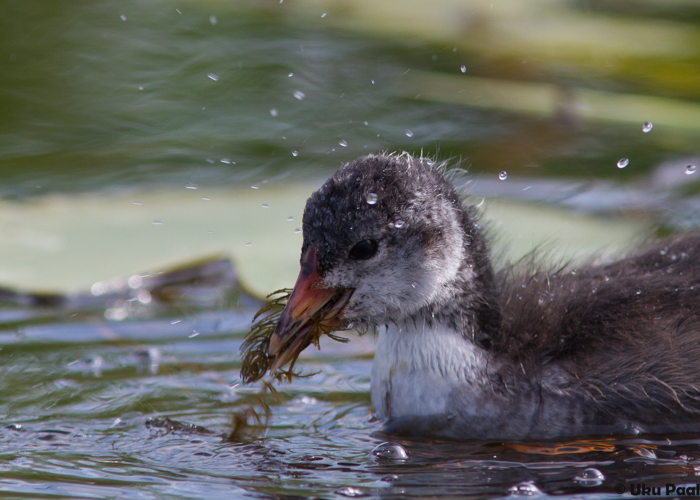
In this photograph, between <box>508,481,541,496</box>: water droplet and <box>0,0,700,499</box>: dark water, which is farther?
<box>0,0,700,499</box>: dark water

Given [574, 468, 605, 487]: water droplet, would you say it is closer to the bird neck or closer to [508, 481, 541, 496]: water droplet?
[508, 481, 541, 496]: water droplet

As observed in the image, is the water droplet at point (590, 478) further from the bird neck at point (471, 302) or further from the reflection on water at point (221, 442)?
the bird neck at point (471, 302)

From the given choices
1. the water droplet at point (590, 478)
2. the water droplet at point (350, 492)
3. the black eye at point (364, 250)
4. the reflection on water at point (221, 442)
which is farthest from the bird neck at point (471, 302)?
the water droplet at point (350, 492)

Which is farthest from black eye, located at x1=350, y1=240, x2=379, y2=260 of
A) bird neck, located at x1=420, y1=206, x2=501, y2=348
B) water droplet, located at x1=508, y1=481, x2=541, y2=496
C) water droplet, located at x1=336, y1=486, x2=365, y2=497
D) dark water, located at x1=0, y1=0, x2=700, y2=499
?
water droplet, located at x1=508, y1=481, x2=541, y2=496

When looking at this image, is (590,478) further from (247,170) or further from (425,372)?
(247,170)

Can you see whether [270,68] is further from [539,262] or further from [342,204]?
[342,204]

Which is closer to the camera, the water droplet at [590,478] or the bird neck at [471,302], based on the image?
the water droplet at [590,478]

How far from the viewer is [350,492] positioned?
320cm

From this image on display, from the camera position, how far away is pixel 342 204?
12.2ft

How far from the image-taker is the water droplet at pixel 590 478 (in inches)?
127

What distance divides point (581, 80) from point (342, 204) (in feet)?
14.2

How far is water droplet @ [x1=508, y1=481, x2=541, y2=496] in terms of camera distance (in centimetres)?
316

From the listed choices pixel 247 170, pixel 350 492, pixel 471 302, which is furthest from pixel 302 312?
pixel 247 170

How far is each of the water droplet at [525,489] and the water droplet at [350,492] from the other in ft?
1.53
